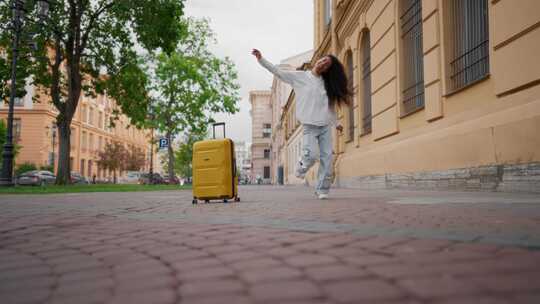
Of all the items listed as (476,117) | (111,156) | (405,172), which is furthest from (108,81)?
(111,156)

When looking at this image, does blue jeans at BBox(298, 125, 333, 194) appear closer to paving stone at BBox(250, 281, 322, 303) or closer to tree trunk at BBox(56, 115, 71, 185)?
paving stone at BBox(250, 281, 322, 303)

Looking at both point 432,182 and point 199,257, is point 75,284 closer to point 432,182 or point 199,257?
point 199,257

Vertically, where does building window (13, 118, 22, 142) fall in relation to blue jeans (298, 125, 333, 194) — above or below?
above

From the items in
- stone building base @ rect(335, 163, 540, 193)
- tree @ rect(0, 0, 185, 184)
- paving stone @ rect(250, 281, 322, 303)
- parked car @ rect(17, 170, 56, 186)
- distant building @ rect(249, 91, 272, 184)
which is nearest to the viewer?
paving stone @ rect(250, 281, 322, 303)

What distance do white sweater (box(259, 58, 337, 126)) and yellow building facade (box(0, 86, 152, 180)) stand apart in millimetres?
24502

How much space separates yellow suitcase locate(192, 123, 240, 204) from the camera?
6.71 metres

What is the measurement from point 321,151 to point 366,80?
8317mm

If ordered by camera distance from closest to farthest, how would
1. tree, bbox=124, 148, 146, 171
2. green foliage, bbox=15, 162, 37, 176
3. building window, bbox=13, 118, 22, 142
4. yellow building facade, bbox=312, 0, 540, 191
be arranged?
yellow building facade, bbox=312, 0, 540, 191 → green foliage, bbox=15, 162, 37, 176 → building window, bbox=13, 118, 22, 142 → tree, bbox=124, 148, 146, 171

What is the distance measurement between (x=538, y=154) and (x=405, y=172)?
166 inches

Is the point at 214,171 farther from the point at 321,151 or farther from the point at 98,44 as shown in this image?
the point at 98,44

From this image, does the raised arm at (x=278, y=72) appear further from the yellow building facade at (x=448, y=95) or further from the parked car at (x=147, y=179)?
the parked car at (x=147, y=179)

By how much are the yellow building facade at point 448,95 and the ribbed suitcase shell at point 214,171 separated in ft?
7.96

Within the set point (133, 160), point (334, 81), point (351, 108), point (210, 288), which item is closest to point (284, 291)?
point (210, 288)

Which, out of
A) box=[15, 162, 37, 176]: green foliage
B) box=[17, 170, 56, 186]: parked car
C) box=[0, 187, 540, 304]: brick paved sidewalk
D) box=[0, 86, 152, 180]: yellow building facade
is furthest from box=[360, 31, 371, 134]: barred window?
box=[15, 162, 37, 176]: green foliage
